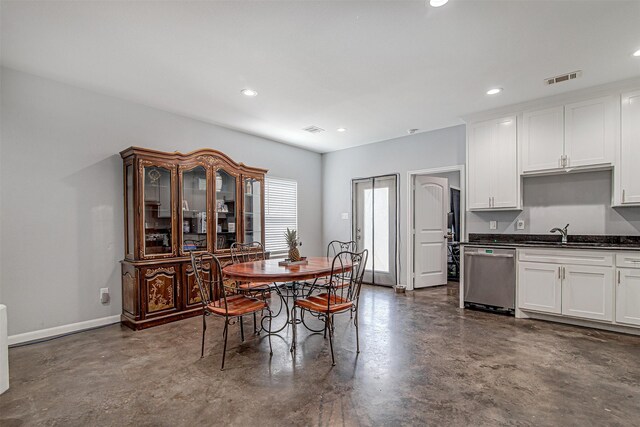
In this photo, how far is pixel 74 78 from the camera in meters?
3.37

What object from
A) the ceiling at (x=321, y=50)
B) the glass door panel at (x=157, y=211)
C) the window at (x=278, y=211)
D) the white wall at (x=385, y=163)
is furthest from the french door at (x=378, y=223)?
the glass door panel at (x=157, y=211)

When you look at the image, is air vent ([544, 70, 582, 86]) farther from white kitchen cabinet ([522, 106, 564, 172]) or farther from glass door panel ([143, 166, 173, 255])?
glass door panel ([143, 166, 173, 255])

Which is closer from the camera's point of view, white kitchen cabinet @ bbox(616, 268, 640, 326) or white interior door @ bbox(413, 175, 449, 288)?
white kitchen cabinet @ bbox(616, 268, 640, 326)

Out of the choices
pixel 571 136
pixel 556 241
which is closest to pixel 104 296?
pixel 556 241

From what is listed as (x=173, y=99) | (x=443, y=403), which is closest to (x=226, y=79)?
(x=173, y=99)

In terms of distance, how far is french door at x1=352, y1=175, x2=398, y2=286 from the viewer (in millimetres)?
5844

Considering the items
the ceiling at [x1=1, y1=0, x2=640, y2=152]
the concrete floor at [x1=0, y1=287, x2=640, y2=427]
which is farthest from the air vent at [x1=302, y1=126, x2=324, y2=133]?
the concrete floor at [x1=0, y1=287, x2=640, y2=427]

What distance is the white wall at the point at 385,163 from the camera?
514cm

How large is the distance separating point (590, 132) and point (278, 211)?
188 inches

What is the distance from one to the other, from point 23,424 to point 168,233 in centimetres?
230

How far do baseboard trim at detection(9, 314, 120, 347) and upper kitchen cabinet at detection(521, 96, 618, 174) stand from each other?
569 cm

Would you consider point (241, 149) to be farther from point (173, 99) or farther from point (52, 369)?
point (52, 369)

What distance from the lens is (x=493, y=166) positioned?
4.38m

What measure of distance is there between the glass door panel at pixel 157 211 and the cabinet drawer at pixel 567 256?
4.55m
